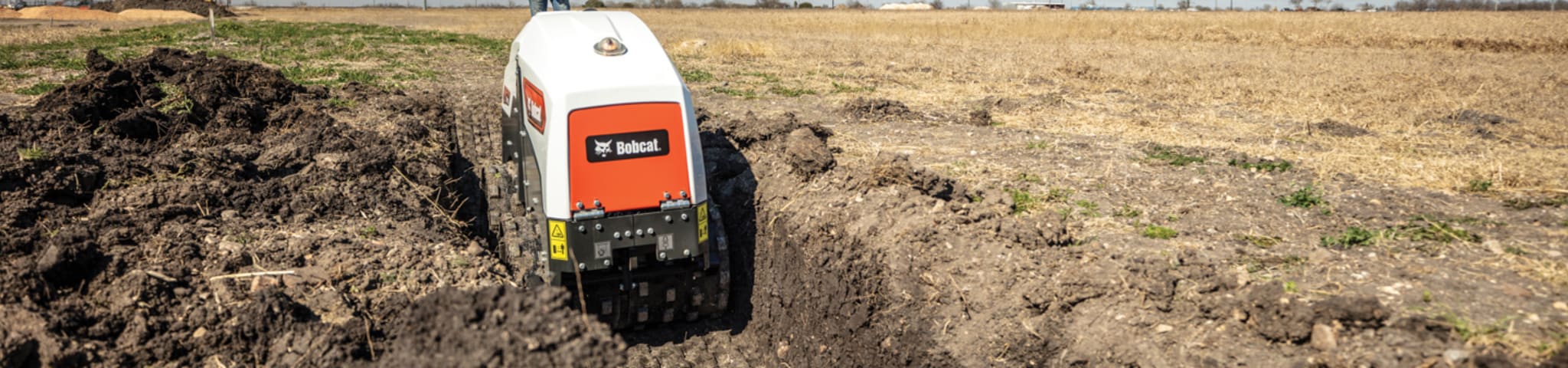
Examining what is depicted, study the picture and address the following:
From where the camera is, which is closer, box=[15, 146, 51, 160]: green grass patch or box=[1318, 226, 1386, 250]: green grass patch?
box=[1318, 226, 1386, 250]: green grass patch

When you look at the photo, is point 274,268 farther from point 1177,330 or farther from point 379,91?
point 379,91

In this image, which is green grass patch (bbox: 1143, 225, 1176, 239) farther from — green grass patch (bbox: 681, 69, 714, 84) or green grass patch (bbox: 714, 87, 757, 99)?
green grass patch (bbox: 681, 69, 714, 84)

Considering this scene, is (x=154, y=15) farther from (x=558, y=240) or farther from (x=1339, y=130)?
(x=1339, y=130)

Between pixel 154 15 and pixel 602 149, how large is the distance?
5778 centimetres

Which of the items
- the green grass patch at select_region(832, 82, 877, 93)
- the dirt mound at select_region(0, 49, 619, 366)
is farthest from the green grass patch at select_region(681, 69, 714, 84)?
the dirt mound at select_region(0, 49, 619, 366)

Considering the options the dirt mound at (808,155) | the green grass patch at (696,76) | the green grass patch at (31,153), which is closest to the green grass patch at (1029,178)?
the dirt mound at (808,155)

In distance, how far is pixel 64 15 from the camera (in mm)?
50531

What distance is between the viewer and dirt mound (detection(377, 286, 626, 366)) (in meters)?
3.81

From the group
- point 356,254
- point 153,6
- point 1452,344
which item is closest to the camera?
point 1452,344

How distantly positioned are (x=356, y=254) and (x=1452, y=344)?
20.3 feet

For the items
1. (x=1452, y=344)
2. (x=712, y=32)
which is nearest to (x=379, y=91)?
(x=1452, y=344)

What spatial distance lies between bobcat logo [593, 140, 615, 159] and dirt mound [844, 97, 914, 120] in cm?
600

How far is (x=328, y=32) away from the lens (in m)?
26.5

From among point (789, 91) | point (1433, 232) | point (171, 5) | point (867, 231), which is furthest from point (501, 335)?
point (171, 5)
